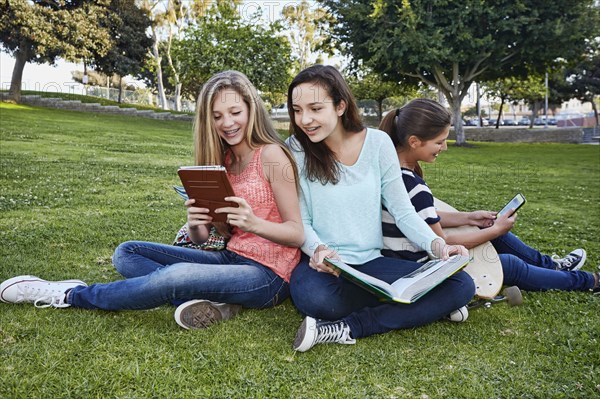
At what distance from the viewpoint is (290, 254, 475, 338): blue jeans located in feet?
9.37

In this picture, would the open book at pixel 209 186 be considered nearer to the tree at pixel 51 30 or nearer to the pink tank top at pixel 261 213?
the pink tank top at pixel 261 213

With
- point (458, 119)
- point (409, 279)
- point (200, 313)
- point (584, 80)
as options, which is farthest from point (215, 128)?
point (584, 80)

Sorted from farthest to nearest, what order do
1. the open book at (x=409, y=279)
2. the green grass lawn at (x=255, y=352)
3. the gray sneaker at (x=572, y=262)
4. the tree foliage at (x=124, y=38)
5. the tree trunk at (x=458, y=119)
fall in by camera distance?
the tree foliage at (x=124, y=38) → the tree trunk at (x=458, y=119) → the gray sneaker at (x=572, y=262) → the open book at (x=409, y=279) → the green grass lawn at (x=255, y=352)

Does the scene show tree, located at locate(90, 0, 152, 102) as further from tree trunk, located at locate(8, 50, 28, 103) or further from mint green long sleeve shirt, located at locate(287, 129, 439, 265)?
mint green long sleeve shirt, located at locate(287, 129, 439, 265)

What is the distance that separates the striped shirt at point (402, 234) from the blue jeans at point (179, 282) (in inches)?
26.4

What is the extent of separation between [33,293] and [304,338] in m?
1.60

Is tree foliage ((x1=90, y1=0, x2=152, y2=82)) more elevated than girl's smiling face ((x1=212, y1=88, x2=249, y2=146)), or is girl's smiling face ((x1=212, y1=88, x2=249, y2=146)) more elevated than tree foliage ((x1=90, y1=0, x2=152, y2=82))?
tree foliage ((x1=90, y1=0, x2=152, y2=82))

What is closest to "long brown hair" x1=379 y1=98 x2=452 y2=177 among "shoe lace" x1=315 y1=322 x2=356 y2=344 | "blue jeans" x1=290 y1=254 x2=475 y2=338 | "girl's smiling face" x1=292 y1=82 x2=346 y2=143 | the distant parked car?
"girl's smiling face" x1=292 y1=82 x2=346 y2=143

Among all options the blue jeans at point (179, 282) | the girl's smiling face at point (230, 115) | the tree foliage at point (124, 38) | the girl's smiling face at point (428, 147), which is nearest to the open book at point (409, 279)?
the blue jeans at point (179, 282)

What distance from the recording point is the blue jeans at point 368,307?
112 inches

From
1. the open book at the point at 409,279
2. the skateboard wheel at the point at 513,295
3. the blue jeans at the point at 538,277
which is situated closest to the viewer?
the open book at the point at 409,279

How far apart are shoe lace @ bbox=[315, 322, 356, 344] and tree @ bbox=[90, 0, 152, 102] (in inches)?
1036

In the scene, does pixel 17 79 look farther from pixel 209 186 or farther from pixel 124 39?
pixel 209 186

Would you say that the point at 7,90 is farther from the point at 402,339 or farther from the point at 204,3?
the point at 402,339
